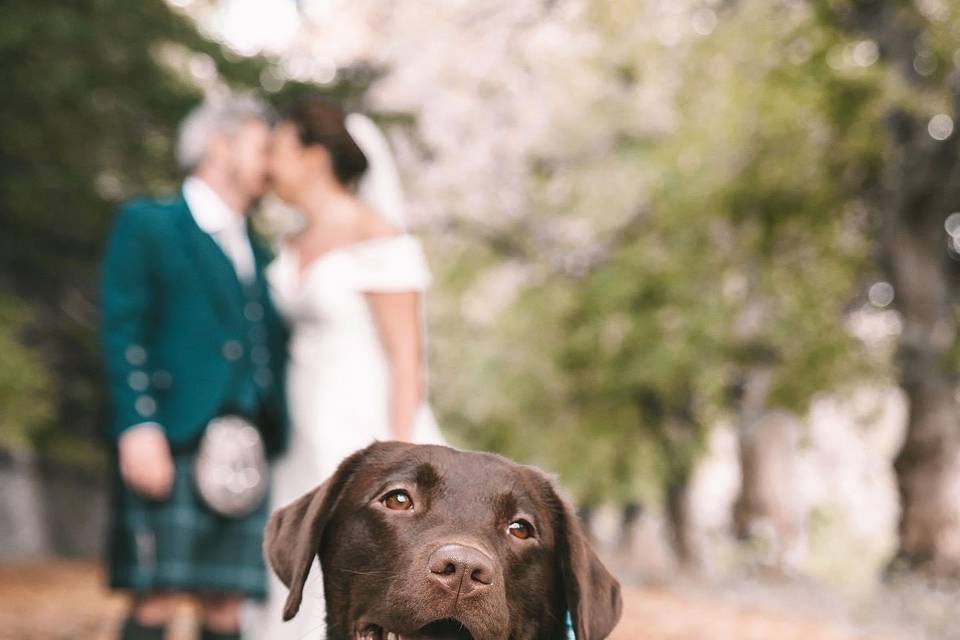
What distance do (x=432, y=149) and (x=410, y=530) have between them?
16.1 metres

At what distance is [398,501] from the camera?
2.70 m

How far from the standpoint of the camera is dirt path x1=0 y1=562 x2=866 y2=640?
34.0 feet

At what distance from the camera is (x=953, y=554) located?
42.8ft

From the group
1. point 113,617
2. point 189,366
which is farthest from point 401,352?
point 113,617

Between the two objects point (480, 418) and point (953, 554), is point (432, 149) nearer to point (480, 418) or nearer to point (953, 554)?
point (480, 418)

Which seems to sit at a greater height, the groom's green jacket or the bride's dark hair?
the bride's dark hair

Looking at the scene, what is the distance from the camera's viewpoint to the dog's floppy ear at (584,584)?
266 centimetres

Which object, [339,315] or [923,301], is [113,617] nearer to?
[339,315]

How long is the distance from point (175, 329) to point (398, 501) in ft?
7.58

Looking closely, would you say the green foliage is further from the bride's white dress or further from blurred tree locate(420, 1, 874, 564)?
blurred tree locate(420, 1, 874, 564)

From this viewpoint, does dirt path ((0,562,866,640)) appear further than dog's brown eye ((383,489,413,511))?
Yes

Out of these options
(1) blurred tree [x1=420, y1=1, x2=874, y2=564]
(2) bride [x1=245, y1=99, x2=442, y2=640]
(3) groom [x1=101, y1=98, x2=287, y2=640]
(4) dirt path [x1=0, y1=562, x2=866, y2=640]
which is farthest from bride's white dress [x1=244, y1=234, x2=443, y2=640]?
(1) blurred tree [x1=420, y1=1, x2=874, y2=564]

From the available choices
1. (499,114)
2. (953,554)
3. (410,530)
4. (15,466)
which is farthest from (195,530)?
(499,114)

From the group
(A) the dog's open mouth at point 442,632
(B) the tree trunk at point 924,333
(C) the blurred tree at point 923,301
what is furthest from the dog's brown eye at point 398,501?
(B) the tree trunk at point 924,333
